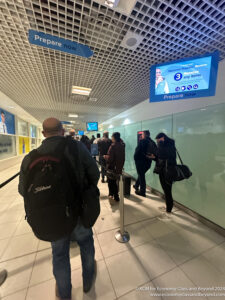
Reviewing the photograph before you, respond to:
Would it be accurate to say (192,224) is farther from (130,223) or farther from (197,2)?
(197,2)

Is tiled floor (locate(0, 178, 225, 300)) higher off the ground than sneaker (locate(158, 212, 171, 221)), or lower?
lower

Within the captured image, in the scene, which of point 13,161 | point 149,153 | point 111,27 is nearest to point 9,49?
point 111,27

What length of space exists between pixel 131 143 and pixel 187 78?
3.00m

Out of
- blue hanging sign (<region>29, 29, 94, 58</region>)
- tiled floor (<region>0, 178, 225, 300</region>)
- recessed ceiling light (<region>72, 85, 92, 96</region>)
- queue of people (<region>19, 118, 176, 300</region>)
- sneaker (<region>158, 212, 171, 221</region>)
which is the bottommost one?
tiled floor (<region>0, 178, 225, 300</region>)

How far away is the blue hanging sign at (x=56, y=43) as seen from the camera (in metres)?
1.37

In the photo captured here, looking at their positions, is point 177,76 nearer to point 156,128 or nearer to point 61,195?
point 156,128

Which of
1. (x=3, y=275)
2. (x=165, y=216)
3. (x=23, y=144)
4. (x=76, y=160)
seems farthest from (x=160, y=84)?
(x=23, y=144)

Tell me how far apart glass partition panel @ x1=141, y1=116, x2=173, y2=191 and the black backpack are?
273 cm

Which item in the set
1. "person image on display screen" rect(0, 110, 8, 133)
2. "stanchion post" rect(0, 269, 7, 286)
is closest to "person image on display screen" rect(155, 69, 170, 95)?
"stanchion post" rect(0, 269, 7, 286)

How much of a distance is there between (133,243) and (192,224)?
1.20 m

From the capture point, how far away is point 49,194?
757mm

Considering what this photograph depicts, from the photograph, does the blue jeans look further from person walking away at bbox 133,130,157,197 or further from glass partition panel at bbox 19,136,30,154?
glass partition panel at bbox 19,136,30,154

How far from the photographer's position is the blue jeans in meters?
0.93

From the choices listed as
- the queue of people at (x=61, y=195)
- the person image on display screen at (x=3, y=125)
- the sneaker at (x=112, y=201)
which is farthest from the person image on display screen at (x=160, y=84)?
the person image on display screen at (x=3, y=125)
